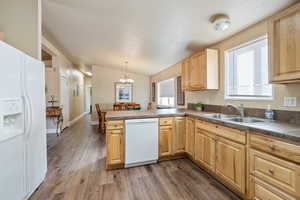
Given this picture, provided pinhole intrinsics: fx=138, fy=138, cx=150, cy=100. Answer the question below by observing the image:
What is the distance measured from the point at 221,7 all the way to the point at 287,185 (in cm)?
200

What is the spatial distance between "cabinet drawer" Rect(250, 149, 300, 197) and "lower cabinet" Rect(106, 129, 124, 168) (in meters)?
1.80

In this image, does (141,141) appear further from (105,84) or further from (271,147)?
(105,84)

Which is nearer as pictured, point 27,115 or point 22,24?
point 27,115

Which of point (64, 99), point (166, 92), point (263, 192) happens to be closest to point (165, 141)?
point (263, 192)

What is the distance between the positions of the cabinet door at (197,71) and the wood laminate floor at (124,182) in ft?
4.99

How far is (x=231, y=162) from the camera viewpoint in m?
1.71

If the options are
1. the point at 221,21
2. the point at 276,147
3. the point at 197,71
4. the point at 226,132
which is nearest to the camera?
the point at 276,147

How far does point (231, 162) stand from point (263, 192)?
395 mm

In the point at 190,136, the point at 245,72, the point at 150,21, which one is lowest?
the point at 190,136

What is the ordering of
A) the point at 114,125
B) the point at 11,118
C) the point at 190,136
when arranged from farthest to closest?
the point at 190,136
the point at 114,125
the point at 11,118

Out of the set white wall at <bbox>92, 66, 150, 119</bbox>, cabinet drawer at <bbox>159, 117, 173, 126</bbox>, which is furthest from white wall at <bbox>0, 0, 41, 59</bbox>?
white wall at <bbox>92, 66, 150, 119</bbox>

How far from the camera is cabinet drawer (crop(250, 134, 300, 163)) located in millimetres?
1121

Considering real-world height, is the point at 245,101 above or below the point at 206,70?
below

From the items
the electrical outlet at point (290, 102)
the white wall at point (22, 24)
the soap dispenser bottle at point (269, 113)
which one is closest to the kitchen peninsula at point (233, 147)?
the soap dispenser bottle at point (269, 113)
